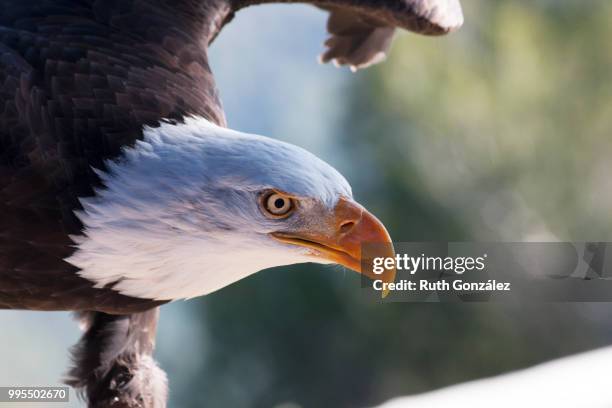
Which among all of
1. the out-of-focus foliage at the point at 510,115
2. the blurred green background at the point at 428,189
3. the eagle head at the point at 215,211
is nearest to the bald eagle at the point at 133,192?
the eagle head at the point at 215,211

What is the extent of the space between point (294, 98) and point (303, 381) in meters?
2.65

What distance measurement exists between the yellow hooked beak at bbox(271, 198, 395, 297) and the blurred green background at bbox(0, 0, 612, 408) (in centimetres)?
648

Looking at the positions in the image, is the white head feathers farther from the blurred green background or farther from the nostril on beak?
the blurred green background

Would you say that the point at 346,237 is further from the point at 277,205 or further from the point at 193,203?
the point at 193,203

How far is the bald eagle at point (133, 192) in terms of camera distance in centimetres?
155

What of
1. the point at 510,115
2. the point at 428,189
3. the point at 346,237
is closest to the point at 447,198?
the point at 428,189

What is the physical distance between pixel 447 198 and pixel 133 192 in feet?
23.1

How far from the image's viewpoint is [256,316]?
8617 mm

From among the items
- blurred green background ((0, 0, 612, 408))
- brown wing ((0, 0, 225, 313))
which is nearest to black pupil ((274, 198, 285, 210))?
brown wing ((0, 0, 225, 313))

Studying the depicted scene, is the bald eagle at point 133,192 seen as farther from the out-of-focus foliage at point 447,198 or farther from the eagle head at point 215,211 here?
the out-of-focus foliage at point 447,198

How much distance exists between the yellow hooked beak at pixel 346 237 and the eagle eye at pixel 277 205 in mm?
41

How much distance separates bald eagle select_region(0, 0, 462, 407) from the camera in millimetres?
1554

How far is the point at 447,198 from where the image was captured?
846cm

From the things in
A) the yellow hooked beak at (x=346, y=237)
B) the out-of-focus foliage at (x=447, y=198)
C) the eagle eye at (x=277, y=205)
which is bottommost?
the yellow hooked beak at (x=346, y=237)
